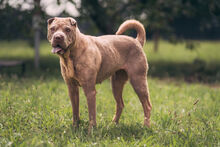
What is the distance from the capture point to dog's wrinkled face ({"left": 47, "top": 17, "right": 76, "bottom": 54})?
10.9ft

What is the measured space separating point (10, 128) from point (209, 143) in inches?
104

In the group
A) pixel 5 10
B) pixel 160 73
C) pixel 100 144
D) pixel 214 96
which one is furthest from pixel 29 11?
pixel 100 144

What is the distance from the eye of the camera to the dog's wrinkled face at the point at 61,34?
10.9 feet

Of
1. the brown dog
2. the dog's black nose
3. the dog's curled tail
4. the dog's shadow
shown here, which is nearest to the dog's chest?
the brown dog

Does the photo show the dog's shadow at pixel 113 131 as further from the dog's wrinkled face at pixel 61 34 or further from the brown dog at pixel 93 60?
the dog's wrinkled face at pixel 61 34

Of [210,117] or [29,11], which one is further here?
[29,11]

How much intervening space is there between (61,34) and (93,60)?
23.6 inches

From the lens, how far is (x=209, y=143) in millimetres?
3547

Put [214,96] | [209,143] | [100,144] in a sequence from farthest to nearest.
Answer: [214,96] < [209,143] < [100,144]

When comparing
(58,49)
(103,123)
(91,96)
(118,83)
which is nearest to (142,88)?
(118,83)

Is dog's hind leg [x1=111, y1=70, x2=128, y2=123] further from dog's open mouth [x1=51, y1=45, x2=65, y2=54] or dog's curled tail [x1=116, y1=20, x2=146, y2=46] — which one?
dog's open mouth [x1=51, y1=45, x2=65, y2=54]

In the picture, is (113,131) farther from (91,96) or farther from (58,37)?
(58,37)

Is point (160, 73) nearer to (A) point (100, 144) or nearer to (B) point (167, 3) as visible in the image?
(B) point (167, 3)

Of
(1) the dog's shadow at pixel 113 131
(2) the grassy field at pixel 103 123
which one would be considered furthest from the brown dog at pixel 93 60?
(2) the grassy field at pixel 103 123
